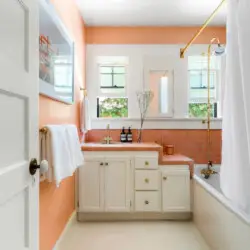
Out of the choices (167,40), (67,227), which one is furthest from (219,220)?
(167,40)

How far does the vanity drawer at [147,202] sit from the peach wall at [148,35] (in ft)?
6.74

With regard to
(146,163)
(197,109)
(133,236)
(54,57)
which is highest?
(54,57)

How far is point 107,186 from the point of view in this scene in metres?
2.97

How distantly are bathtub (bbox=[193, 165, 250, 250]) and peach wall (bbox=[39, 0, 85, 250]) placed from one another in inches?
53.8

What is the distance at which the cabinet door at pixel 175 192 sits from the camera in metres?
2.96

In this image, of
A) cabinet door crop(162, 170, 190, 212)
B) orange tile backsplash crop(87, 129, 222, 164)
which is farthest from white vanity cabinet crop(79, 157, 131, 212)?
orange tile backsplash crop(87, 129, 222, 164)

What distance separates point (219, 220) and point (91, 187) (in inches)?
55.9

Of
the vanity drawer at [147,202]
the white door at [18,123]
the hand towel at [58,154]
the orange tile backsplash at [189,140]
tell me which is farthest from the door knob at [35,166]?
the orange tile backsplash at [189,140]

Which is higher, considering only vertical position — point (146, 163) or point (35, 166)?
point (35, 166)

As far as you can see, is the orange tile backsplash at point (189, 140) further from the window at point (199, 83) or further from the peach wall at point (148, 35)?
the peach wall at point (148, 35)

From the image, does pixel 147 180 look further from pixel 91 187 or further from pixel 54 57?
pixel 54 57

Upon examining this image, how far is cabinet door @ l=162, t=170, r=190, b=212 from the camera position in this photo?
296 centimetres

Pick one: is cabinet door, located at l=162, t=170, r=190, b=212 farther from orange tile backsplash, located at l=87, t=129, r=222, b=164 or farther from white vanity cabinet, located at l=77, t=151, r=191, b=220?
orange tile backsplash, located at l=87, t=129, r=222, b=164

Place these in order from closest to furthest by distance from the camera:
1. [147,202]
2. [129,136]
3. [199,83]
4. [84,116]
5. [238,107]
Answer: [238,107] → [147,202] → [84,116] → [129,136] → [199,83]
